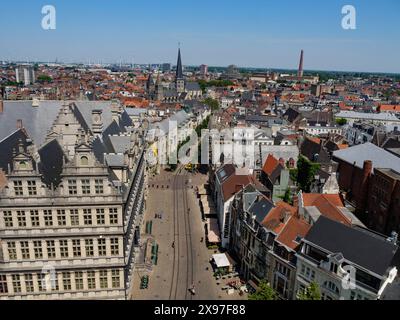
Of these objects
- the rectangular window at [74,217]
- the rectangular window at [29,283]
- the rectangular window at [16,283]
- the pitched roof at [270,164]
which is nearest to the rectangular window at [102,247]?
the rectangular window at [74,217]

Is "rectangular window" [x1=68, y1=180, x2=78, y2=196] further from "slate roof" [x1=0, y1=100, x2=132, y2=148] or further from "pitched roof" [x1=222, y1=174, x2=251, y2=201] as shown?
"pitched roof" [x1=222, y1=174, x2=251, y2=201]

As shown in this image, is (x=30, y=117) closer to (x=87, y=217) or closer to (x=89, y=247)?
(x=87, y=217)

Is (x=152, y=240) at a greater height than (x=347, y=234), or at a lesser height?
lesser

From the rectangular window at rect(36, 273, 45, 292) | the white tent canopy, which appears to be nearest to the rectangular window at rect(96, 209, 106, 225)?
the rectangular window at rect(36, 273, 45, 292)

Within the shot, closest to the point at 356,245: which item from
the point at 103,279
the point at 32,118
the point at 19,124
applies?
the point at 103,279
